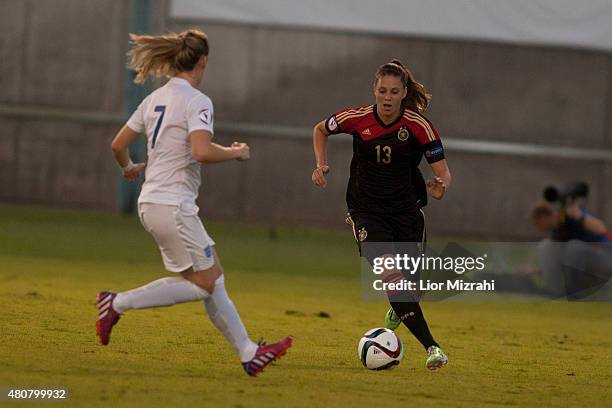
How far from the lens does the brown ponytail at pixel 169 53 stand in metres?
6.34

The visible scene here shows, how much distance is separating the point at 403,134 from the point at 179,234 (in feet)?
5.83

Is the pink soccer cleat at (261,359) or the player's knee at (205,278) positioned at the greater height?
the player's knee at (205,278)

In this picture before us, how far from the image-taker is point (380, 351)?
6.89 metres

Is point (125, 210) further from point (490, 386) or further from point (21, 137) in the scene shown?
point (490, 386)

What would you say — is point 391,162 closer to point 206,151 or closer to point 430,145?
point 430,145

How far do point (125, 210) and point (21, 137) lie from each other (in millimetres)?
1846

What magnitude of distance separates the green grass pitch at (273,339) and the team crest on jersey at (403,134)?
1353 millimetres

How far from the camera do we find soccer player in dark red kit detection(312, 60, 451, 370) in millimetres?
7203

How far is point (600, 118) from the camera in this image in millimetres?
17609

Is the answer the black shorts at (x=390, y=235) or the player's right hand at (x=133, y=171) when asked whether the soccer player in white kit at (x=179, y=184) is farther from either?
the black shorts at (x=390, y=235)

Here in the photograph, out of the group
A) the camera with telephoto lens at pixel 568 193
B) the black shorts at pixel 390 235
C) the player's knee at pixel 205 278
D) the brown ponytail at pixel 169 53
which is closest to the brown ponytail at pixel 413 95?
the black shorts at pixel 390 235

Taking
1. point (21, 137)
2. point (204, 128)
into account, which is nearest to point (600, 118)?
point (21, 137)

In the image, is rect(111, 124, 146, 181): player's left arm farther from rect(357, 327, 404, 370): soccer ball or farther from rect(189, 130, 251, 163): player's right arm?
rect(357, 327, 404, 370): soccer ball

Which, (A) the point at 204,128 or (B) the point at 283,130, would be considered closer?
(A) the point at 204,128
